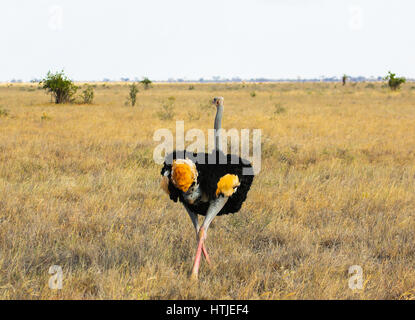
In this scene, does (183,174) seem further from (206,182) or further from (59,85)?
(59,85)

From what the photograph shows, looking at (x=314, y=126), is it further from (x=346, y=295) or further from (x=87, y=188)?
(x=346, y=295)

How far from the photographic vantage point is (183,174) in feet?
9.55

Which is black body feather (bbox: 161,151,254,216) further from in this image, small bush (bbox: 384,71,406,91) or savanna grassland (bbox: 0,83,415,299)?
small bush (bbox: 384,71,406,91)

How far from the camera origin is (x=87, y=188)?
620cm

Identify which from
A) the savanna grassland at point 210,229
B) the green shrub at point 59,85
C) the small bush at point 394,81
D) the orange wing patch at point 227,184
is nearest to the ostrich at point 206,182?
the orange wing patch at point 227,184

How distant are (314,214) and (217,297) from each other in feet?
8.51

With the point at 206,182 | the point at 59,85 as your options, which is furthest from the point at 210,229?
the point at 59,85

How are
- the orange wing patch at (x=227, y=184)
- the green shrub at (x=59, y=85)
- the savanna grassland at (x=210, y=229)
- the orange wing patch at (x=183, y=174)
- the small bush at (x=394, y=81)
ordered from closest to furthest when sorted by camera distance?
the orange wing patch at (x=183, y=174), the orange wing patch at (x=227, y=184), the savanna grassland at (x=210, y=229), the green shrub at (x=59, y=85), the small bush at (x=394, y=81)

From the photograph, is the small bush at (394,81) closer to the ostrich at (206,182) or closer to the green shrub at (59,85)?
the green shrub at (59,85)

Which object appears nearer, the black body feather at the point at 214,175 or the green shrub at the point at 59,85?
the black body feather at the point at 214,175

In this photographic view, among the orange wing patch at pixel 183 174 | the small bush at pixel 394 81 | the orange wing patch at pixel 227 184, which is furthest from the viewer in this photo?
the small bush at pixel 394 81

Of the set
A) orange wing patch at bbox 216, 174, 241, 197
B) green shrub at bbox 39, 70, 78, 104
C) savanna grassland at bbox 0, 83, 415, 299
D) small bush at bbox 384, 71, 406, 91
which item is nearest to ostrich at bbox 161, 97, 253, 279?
orange wing patch at bbox 216, 174, 241, 197

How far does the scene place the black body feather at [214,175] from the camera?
311cm
